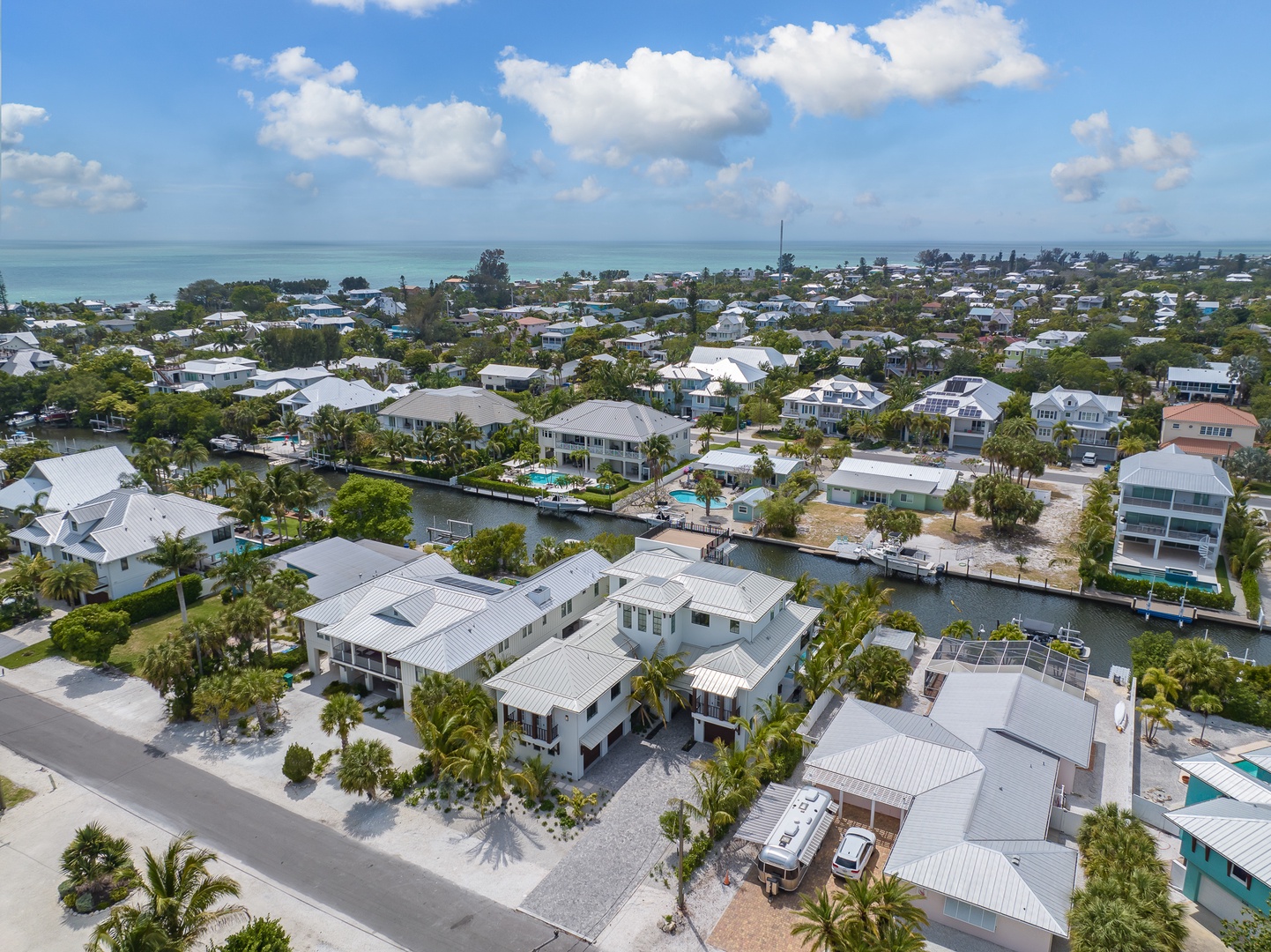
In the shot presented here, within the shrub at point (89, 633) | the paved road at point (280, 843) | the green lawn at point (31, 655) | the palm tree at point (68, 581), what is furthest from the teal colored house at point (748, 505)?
the green lawn at point (31, 655)

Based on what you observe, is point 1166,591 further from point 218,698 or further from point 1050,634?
point 218,698

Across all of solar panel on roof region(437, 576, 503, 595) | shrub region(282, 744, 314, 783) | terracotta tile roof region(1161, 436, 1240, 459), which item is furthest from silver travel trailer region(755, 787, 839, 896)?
terracotta tile roof region(1161, 436, 1240, 459)

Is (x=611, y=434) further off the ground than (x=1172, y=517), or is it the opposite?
(x=611, y=434)

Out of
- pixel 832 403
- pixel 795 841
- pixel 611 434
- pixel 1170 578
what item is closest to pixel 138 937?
pixel 795 841

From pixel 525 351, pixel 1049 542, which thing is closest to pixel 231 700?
pixel 1049 542

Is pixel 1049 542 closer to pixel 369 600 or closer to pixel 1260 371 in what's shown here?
pixel 369 600
